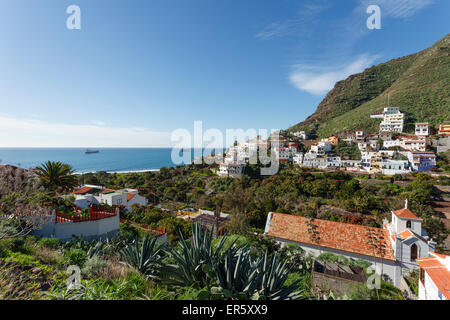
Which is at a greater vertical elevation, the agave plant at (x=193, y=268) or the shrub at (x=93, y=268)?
the agave plant at (x=193, y=268)

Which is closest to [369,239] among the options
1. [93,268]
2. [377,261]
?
[377,261]

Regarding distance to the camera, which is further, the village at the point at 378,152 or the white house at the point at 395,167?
the village at the point at 378,152

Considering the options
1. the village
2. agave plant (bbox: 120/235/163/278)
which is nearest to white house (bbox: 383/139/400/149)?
the village

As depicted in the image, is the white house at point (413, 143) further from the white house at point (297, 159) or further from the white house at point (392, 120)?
the white house at point (297, 159)

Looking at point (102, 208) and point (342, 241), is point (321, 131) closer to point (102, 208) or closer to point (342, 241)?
point (342, 241)

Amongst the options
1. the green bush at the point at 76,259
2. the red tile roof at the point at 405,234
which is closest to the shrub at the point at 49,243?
the green bush at the point at 76,259

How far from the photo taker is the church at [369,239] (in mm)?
9867

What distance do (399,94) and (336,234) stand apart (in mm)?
71036

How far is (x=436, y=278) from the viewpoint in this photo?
16.3 feet

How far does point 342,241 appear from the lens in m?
11.2

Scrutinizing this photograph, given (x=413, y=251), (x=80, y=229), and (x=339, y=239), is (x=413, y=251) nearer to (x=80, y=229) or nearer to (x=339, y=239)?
(x=339, y=239)

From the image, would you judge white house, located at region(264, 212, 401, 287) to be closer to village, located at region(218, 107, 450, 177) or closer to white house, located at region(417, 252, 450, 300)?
white house, located at region(417, 252, 450, 300)

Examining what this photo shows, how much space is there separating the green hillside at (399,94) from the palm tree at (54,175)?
209 feet
